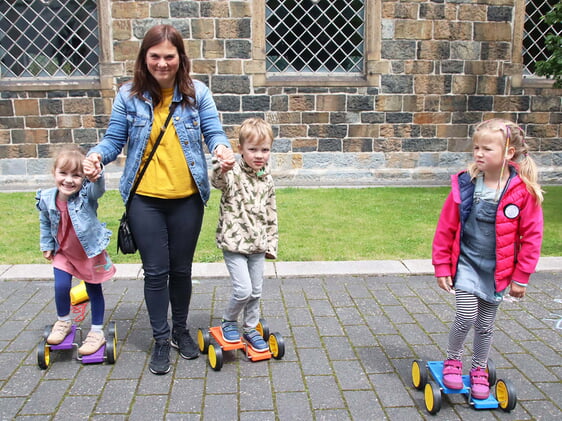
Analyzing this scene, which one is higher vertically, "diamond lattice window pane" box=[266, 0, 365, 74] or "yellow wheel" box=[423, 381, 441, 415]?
"diamond lattice window pane" box=[266, 0, 365, 74]

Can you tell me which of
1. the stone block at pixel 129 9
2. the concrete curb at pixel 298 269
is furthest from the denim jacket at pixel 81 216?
the stone block at pixel 129 9

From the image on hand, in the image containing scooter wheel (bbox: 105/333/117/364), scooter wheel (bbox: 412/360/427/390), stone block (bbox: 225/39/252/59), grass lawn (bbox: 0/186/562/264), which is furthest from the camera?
stone block (bbox: 225/39/252/59)

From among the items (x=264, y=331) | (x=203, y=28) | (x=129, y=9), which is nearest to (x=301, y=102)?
(x=203, y=28)

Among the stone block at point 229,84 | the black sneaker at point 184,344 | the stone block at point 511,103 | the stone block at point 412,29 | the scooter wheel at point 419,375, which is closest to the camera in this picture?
the scooter wheel at point 419,375

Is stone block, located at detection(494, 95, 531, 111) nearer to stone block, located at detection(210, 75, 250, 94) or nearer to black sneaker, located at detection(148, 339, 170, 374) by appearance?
stone block, located at detection(210, 75, 250, 94)

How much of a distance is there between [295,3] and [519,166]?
783 cm

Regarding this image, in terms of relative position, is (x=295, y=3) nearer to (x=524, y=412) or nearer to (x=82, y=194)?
(x=82, y=194)

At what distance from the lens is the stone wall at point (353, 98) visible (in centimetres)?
920

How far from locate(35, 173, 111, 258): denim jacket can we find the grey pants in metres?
0.79

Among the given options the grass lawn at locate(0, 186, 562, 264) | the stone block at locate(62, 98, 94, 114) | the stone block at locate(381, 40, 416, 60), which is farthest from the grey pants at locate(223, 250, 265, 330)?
the stone block at locate(381, 40, 416, 60)

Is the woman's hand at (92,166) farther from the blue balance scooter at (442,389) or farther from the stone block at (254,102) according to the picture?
the stone block at (254,102)

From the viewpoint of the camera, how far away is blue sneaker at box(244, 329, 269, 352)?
3285mm

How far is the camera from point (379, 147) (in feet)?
32.6

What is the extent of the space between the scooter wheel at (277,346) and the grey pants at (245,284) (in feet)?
0.56
